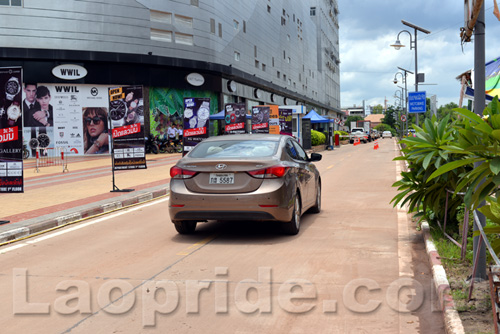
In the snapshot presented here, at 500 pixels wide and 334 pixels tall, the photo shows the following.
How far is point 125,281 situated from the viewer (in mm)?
6020

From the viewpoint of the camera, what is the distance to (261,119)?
3234 centimetres

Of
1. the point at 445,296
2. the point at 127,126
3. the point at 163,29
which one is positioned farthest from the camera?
the point at 163,29

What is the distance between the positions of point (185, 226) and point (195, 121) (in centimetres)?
1194

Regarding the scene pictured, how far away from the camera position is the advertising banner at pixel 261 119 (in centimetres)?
3228

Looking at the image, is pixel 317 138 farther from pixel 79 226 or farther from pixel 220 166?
pixel 220 166

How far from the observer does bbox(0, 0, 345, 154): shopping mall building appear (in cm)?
3441

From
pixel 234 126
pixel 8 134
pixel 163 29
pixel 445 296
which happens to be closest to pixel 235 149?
pixel 8 134

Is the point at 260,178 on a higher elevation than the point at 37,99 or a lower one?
lower

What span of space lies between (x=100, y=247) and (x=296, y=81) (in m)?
70.9

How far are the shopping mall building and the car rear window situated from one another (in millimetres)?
27483

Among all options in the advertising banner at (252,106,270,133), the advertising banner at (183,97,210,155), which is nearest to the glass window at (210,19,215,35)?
the advertising banner at (252,106,270,133)

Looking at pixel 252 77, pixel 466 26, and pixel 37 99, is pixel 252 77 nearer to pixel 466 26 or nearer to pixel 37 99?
pixel 37 99

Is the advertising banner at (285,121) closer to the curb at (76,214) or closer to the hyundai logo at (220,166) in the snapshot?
the curb at (76,214)

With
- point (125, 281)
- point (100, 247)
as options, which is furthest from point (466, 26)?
point (100, 247)
